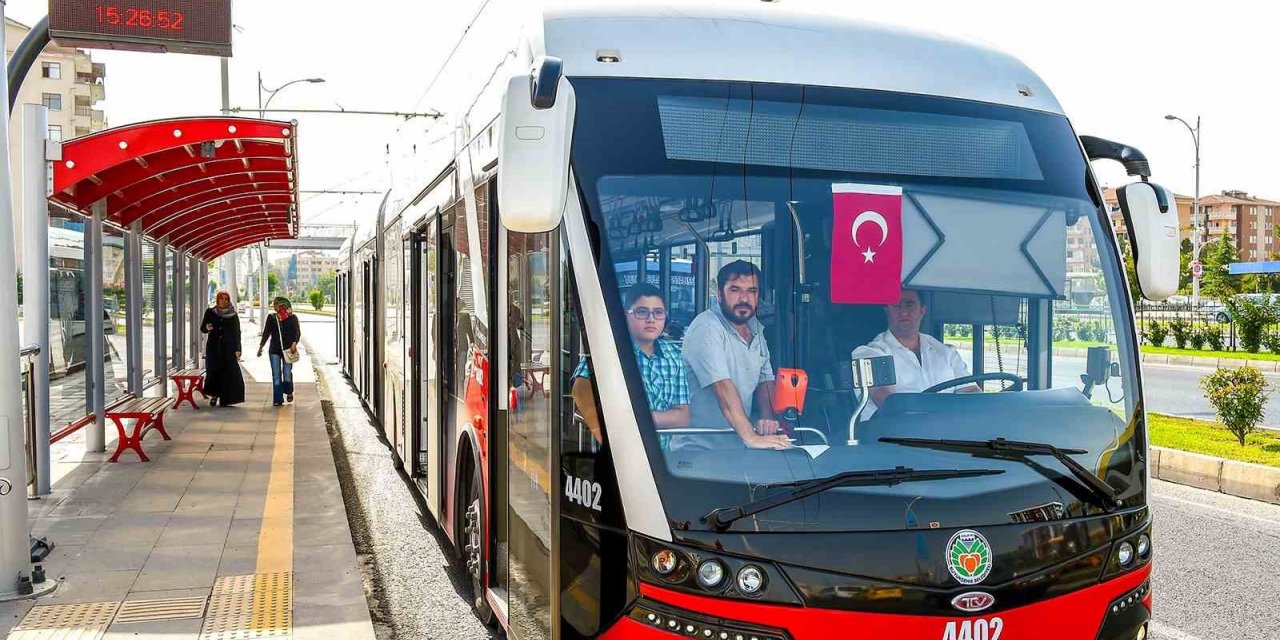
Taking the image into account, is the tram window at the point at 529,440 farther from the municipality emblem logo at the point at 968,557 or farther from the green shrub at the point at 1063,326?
the green shrub at the point at 1063,326

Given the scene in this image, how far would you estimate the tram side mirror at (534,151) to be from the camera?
11.0 ft

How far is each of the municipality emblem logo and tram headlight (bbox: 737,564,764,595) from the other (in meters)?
0.58

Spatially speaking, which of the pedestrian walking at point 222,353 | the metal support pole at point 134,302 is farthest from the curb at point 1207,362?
the metal support pole at point 134,302

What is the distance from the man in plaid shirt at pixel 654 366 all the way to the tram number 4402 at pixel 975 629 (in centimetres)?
100

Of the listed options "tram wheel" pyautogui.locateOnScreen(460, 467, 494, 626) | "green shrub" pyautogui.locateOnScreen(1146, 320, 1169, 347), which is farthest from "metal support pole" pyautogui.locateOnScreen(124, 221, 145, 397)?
"green shrub" pyautogui.locateOnScreen(1146, 320, 1169, 347)

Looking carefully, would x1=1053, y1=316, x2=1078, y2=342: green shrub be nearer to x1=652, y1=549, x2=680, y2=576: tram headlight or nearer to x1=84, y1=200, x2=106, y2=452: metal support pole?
x1=652, y1=549, x2=680, y2=576: tram headlight

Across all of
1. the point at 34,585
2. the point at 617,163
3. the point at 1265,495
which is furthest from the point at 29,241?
the point at 1265,495

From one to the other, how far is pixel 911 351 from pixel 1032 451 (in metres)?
0.50

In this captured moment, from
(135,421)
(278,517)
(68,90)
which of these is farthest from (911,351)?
(68,90)

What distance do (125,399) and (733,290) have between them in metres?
10.5

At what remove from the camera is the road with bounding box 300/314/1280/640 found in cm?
580

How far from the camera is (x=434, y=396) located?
7.28m

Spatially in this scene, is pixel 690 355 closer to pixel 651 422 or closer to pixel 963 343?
pixel 651 422

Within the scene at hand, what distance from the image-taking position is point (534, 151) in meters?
3.39
